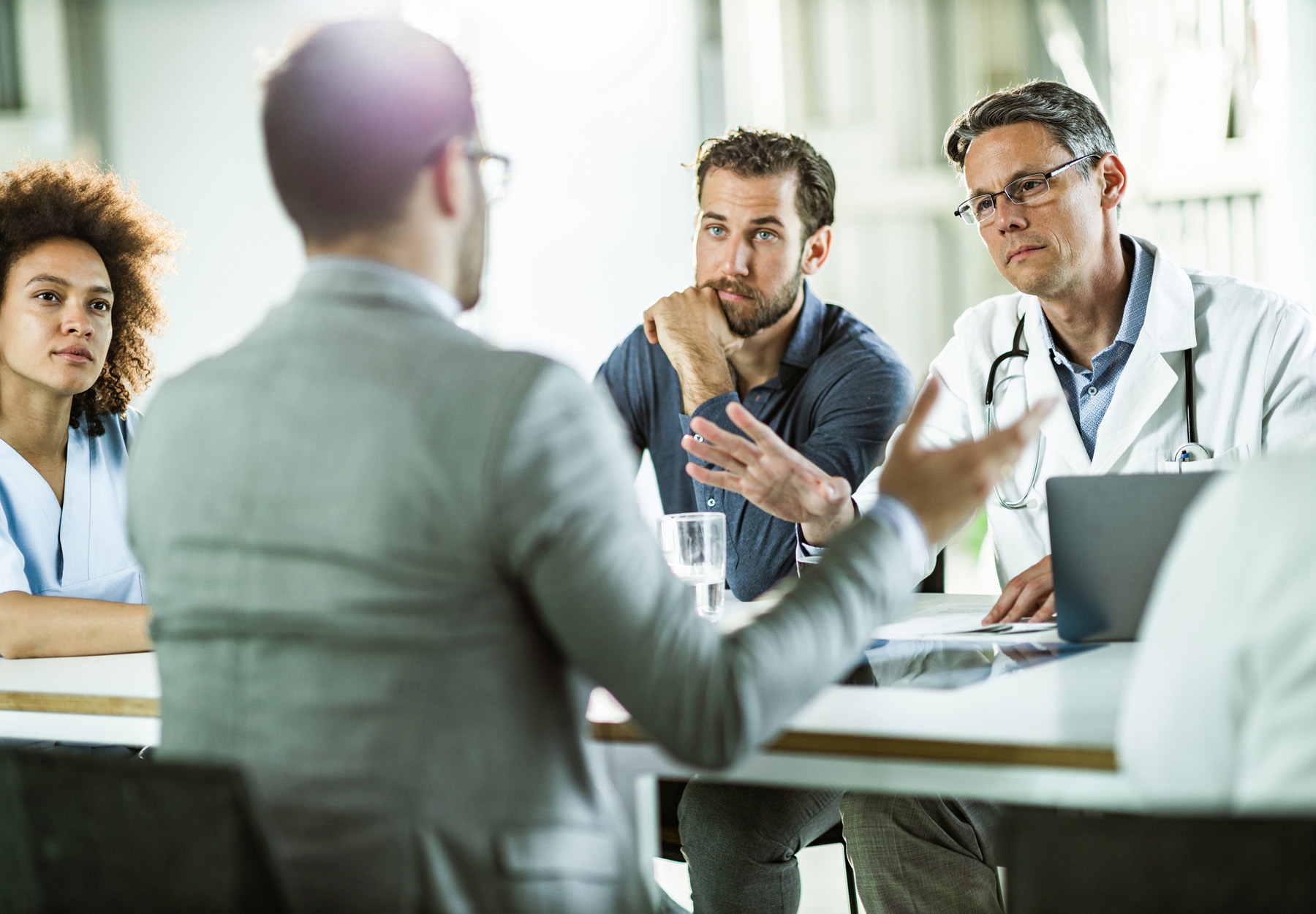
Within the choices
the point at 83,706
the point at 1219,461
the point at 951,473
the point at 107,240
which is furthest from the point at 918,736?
the point at 107,240

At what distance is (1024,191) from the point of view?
2.13m

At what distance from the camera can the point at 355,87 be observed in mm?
900

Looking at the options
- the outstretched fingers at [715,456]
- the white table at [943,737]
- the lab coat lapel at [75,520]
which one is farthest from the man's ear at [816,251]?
the lab coat lapel at [75,520]

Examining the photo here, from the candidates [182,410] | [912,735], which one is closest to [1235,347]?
[912,735]

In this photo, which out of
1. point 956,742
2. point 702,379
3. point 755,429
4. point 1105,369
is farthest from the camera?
point 702,379

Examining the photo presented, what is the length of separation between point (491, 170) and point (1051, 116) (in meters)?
1.42

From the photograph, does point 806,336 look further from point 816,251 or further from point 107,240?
point 107,240

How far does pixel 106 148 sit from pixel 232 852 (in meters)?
4.06

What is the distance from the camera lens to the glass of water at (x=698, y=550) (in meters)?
1.59

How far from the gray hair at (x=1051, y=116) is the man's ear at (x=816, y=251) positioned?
0.44 meters

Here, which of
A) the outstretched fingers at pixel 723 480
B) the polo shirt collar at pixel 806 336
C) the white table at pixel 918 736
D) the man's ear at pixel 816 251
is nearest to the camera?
the white table at pixel 918 736

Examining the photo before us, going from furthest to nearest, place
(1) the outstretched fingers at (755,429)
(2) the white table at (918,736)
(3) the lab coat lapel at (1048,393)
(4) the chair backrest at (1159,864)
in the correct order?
(3) the lab coat lapel at (1048,393)
(1) the outstretched fingers at (755,429)
(2) the white table at (918,736)
(4) the chair backrest at (1159,864)

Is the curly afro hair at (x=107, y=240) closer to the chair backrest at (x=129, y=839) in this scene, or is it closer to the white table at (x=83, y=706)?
the white table at (x=83, y=706)

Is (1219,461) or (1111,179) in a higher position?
(1111,179)
